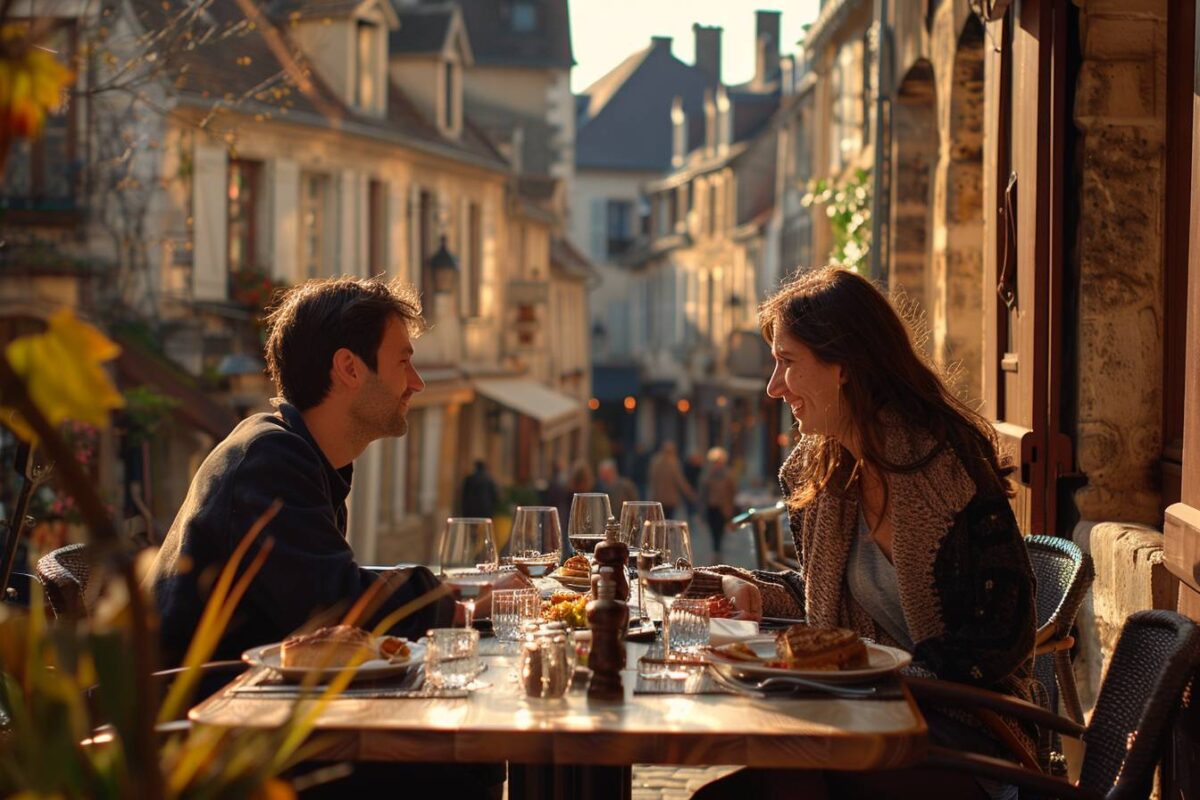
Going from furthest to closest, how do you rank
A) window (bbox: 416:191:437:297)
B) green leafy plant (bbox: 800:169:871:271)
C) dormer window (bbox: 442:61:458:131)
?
1. dormer window (bbox: 442:61:458:131)
2. window (bbox: 416:191:437:297)
3. green leafy plant (bbox: 800:169:871:271)

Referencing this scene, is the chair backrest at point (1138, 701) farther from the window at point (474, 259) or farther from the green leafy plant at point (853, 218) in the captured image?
the window at point (474, 259)

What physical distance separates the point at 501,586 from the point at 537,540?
38 cm

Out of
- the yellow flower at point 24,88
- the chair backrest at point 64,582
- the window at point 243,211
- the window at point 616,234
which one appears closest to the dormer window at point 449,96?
the window at point 243,211

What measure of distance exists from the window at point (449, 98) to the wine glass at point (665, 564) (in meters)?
21.7

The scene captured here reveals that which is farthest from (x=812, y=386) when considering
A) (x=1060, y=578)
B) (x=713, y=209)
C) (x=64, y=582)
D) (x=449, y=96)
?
(x=713, y=209)

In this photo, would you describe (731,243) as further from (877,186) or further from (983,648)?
(983,648)

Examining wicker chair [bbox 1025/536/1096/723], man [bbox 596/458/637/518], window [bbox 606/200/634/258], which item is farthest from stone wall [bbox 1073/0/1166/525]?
window [bbox 606/200/634/258]

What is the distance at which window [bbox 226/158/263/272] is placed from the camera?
19.1 metres

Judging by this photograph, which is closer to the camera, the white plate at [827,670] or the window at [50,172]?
the white plate at [827,670]

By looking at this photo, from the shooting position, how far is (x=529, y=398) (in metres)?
28.9

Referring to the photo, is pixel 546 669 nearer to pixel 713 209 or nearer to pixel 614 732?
pixel 614 732

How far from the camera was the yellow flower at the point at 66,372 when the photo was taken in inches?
66.0

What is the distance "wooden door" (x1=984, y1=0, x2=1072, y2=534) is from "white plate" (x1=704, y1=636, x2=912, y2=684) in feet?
10.0

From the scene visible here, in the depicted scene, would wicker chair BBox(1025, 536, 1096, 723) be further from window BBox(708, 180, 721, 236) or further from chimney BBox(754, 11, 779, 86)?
chimney BBox(754, 11, 779, 86)
